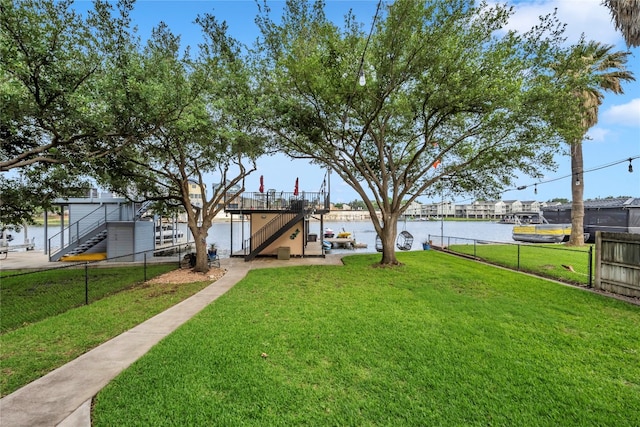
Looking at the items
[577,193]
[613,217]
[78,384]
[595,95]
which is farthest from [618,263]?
[613,217]

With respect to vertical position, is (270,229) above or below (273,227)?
below

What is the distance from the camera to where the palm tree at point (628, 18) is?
6156 millimetres

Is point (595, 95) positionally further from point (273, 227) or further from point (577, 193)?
point (273, 227)

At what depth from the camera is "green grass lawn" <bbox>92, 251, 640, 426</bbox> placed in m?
2.80

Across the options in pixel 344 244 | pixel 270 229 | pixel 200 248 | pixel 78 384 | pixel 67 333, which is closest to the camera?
pixel 78 384

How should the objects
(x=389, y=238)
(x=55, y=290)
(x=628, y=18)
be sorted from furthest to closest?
1. (x=389, y=238)
2. (x=55, y=290)
3. (x=628, y=18)

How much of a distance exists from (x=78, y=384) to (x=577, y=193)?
23.4 meters

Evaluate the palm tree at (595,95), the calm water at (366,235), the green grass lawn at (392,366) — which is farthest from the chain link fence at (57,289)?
the palm tree at (595,95)

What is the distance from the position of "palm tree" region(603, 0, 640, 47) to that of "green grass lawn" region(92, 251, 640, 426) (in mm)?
5964

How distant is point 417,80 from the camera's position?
949 centimetres

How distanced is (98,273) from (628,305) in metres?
17.1

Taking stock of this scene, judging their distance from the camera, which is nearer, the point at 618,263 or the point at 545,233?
the point at 618,263

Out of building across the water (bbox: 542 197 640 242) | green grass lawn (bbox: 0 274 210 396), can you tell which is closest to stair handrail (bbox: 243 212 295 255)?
green grass lawn (bbox: 0 274 210 396)

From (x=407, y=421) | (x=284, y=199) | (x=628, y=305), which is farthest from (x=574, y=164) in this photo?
(x=407, y=421)
